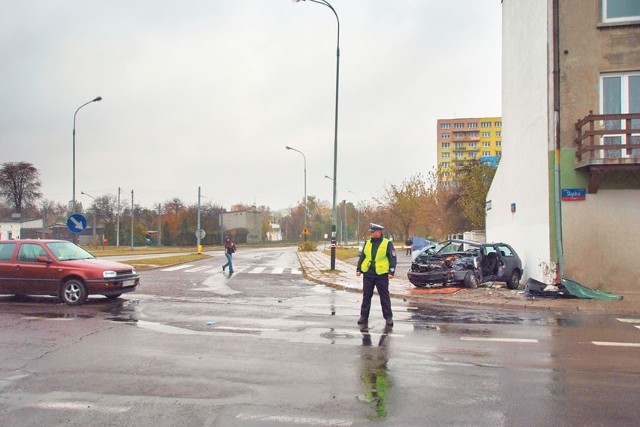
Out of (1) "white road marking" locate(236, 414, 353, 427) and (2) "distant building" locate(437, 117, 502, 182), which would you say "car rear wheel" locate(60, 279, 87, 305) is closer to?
(1) "white road marking" locate(236, 414, 353, 427)

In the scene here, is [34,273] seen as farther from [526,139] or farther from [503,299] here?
[526,139]

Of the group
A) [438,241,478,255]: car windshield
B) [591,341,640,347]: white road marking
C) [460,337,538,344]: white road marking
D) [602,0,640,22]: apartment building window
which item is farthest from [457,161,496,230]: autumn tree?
[460,337,538,344]: white road marking

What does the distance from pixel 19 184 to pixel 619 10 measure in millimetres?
77493

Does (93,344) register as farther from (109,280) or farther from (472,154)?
(472,154)

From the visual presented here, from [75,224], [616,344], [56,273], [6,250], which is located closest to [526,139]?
[616,344]

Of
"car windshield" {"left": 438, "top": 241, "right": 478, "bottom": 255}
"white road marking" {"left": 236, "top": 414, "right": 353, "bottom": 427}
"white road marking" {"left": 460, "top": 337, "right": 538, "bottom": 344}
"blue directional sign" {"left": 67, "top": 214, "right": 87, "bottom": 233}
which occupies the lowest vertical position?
"white road marking" {"left": 460, "top": 337, "right": 538, "bottom": 344}

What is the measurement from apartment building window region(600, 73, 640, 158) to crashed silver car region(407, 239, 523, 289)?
4361 millimetres

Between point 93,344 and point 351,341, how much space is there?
378 cm

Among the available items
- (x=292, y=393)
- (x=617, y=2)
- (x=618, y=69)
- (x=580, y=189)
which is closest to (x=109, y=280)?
(x=292, y=393)

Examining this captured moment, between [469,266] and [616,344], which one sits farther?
[469,266]

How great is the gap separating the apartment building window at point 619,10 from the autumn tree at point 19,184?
76353 mm

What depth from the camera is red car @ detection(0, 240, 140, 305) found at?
11641mm

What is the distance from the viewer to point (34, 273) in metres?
11.9

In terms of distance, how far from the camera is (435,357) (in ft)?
22.3
